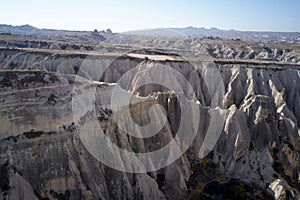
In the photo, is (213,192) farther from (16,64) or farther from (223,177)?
(16,64)

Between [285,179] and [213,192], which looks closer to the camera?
[213,192]

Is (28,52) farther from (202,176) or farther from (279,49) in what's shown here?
(279,49)

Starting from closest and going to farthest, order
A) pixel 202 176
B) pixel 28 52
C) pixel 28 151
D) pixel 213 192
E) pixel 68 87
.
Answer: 1. pixel 28 151
2. pixel 68 87
3. pixel 213 192
4. pixel 202 176
5. pixel 28 52

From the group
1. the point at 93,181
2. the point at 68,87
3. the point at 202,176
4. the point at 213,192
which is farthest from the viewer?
the point at 202,176

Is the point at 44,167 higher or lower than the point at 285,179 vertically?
higher

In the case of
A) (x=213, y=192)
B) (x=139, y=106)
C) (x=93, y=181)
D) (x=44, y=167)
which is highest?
(x=139, y=106)

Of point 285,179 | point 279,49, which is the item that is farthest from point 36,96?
point 279,49
